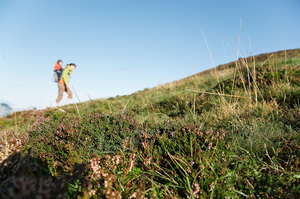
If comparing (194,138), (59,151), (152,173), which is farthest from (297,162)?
(59,151)

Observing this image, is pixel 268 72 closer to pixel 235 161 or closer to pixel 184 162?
pixel 235 161

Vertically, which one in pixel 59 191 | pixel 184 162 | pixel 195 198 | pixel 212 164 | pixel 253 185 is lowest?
pixel 253 185

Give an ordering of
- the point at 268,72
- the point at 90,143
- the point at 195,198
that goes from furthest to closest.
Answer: the point at 268,72 < the point at 90,143 < the point at 195,198

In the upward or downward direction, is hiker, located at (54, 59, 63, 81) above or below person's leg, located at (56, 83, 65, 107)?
above

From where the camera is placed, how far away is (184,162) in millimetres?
1719

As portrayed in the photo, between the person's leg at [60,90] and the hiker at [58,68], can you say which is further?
the hiker at [58,68]

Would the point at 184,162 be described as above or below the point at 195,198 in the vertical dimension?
above

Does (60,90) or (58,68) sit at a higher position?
(58,68)

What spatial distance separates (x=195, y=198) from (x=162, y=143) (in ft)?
2.25

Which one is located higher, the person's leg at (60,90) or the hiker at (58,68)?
the hiker at (58,68)

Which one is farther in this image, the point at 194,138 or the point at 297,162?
the point at 194,138

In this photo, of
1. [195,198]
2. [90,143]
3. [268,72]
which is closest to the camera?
[195,198]

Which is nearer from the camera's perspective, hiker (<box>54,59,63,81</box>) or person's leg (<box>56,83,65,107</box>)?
person's leg (<box>56,83,65,107</box>)

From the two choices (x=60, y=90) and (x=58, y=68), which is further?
(x=58, y=68)
